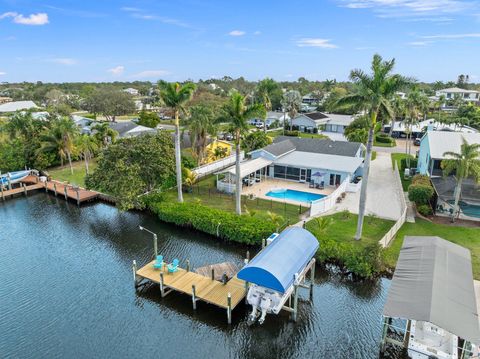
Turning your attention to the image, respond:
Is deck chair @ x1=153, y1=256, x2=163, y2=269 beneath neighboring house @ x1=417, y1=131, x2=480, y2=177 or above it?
beneath

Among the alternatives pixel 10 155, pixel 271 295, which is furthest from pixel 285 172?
pixel 10 155

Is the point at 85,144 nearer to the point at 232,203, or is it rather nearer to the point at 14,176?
the point at 14,176

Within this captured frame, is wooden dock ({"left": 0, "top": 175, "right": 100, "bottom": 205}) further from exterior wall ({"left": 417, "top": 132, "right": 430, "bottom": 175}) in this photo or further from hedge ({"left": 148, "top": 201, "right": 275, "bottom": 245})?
exterior wall ({"left": 417, "top": 132, "right": 430, "bottom": 175})

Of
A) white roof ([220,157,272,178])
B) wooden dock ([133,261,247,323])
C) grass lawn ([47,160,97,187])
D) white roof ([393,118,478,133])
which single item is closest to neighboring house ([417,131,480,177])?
white roof ([220,157,272,178])

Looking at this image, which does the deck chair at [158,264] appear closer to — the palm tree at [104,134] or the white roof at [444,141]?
the white roof at [444,141]

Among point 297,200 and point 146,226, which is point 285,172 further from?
point 146,226

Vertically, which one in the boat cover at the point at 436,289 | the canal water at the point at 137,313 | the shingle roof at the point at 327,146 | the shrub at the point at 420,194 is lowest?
the canal water at the point at 137,313

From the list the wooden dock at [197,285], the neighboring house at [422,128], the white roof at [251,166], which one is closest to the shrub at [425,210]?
the white roof at [251,166]
